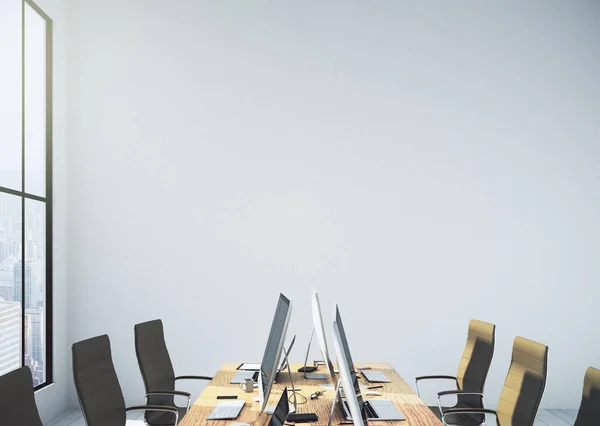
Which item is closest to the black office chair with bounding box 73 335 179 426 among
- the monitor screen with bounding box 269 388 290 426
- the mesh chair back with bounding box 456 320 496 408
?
Result: the monitor screen with bounding box 269 388 290 426

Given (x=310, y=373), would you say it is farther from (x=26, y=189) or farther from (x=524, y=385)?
(x=26, y=189)

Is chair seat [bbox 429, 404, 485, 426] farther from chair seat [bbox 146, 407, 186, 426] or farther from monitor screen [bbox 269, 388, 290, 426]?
chair seat [bbox 146, 407, 186, 426]

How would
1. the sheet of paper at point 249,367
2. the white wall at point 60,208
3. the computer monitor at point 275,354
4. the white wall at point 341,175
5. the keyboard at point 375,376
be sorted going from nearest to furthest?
1. the computer monitor at point 275,354
2. the keyboard at point 375,376
3. the sheet of paper at point 249,367
4. the white wall at point 60,208
5. the white wall at point 341,175

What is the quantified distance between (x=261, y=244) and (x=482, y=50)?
336 cm

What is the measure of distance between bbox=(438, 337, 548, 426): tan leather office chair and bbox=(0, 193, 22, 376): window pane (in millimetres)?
3918

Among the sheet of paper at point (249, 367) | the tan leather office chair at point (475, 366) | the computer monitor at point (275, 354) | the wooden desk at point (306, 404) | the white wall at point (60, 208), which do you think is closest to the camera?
the computer monitor at point (275, 354)

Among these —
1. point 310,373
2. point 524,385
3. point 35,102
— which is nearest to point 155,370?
point 310,373

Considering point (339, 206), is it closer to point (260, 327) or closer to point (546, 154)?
point (260, 327)

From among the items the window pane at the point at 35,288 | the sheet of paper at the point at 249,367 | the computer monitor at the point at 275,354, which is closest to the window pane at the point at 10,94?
the window pane at the point at 35,288

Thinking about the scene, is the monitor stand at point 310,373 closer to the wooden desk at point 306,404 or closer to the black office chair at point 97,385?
the wooden desk at point 306,404

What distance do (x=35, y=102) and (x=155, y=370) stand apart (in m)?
3.14

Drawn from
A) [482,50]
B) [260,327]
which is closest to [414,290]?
[260,327]

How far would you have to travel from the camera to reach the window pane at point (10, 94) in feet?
16.5

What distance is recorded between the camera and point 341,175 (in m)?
6.20
